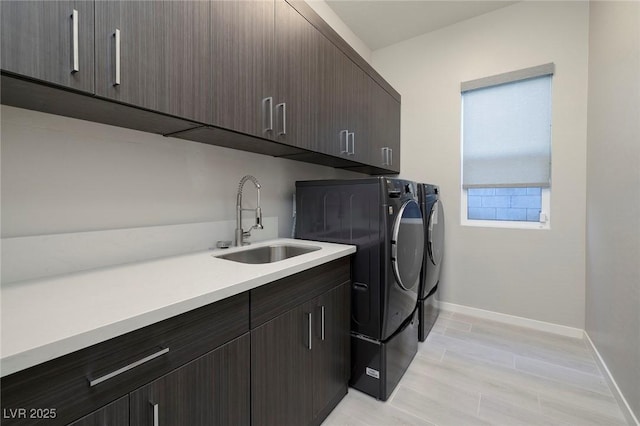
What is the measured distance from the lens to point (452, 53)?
2713mm

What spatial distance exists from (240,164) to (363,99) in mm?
1134

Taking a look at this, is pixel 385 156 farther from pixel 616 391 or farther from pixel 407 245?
pixel 616 391

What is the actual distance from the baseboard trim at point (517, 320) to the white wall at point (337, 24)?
2874 millimetres

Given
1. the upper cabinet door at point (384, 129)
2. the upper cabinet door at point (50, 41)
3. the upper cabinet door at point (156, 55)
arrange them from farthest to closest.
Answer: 1. the upper cabinet door at point (384, 129)
2. the upper cabinet door at point (156, 55)
3. the upper cabinet door at point (50, 41)

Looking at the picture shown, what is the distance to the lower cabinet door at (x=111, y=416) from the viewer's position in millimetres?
594

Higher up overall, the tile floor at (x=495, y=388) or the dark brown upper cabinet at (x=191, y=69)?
the dark brown upper cabinet at (x=191, y=69)

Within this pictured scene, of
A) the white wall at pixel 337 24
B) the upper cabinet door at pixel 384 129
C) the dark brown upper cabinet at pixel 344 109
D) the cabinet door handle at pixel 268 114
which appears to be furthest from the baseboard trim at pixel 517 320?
the white wall at pixel 337 24

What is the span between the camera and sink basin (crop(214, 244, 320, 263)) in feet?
5.27

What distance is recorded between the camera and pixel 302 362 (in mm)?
1209

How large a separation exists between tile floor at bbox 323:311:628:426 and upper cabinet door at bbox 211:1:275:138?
1.59 meters

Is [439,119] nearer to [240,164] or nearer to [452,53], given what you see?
[452,53]

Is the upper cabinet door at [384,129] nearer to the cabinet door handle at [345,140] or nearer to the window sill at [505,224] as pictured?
the cabinet door handle at [345,140]

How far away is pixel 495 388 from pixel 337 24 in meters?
3.17

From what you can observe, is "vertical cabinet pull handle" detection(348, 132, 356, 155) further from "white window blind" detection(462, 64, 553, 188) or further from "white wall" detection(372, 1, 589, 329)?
"white window blind" detection(462, 64, 553, 188)
